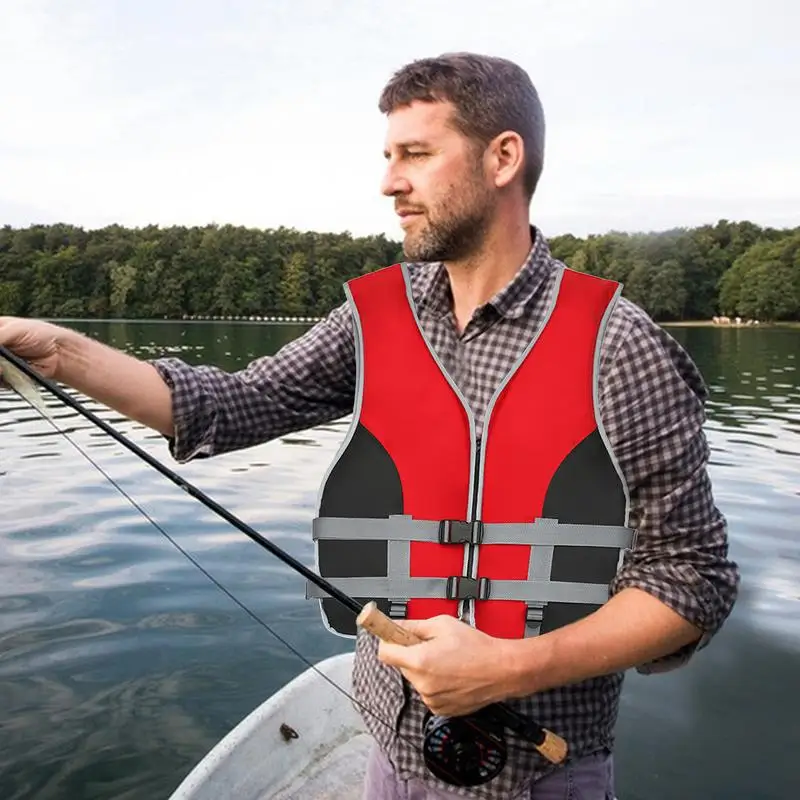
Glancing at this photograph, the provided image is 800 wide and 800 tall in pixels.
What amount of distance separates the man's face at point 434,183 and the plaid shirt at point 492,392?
0.73ft

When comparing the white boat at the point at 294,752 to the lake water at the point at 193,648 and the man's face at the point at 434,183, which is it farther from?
the man's face at the point at 434,183

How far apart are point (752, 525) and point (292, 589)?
673 cm

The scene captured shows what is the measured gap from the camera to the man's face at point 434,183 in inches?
92.1

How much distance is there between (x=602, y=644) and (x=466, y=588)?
459mm

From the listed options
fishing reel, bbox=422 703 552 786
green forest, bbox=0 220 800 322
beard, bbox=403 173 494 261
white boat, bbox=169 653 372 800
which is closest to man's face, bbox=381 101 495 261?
beard, bbox=403 173 494 261

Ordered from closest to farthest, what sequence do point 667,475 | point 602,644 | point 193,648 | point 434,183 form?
point 602,644, point 667,475, point 434,183, point 193,648

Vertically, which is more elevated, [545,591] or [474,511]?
[474,511]

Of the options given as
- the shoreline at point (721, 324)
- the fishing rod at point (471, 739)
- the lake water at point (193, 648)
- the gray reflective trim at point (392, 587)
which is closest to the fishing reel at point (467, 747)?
the fishing rod at point (471, 739)

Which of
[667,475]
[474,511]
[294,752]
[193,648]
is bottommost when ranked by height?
[193,648]

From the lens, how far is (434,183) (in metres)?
2.36

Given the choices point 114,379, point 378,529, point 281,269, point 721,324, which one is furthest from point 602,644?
point 281,269

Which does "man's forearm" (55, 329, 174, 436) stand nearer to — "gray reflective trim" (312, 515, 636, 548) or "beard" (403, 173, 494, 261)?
"gray reflective trim" (312, 515, 636, 548)

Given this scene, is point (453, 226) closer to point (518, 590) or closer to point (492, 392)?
point (492, 392)

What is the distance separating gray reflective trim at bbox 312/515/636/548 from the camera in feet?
7.78
